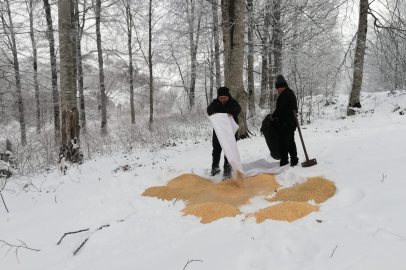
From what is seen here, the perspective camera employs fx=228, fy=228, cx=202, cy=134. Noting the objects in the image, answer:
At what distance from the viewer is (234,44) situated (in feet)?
21.0

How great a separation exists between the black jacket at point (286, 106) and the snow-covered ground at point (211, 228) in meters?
0.95

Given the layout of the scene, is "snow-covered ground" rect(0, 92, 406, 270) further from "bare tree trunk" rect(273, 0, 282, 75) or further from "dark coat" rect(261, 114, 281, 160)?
"bare tree trunk" rect(273, 0, 282, 75)

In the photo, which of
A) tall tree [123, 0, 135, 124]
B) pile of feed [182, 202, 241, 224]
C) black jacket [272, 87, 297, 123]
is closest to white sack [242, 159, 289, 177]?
black jacket [272, 87, 297, 123]

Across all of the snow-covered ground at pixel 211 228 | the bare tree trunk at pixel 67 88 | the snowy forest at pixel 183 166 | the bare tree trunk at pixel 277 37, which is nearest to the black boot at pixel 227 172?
the snowy forest at pixel 183 166

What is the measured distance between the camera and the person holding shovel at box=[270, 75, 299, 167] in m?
4.21

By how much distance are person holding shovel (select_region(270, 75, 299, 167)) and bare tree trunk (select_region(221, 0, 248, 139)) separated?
227 cm

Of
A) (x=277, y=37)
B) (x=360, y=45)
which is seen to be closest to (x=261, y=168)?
(x=360, y=45)

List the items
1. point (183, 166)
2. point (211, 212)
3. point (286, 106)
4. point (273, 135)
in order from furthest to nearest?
1. point (183, 166)
2. point (273, 135)
3. point (286, 106)
4. point (211, 212)

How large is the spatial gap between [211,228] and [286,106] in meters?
2.85

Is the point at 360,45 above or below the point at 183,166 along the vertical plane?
above

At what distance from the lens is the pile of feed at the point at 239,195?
7.85 ft

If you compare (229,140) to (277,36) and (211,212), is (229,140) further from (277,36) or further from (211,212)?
(277,36)

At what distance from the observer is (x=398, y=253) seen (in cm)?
142

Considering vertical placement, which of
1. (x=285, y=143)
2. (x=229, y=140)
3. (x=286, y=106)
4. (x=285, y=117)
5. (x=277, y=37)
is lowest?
(x=285, y=143)
